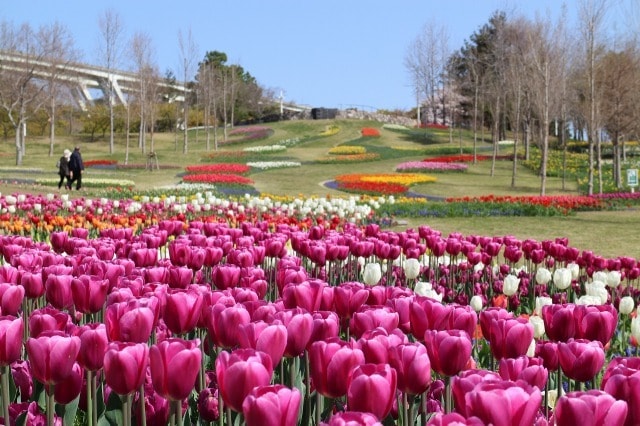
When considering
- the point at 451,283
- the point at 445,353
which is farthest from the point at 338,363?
the point at 451,283

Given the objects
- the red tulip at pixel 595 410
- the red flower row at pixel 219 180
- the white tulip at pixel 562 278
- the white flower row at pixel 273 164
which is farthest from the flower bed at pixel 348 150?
the red tulip at pixel 595 410

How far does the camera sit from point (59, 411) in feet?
6.87

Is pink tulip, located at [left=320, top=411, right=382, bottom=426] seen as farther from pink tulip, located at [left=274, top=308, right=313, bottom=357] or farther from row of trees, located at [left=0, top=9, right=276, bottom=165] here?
row of trees, located at [left=0, top=9, right=276, bottom=165]

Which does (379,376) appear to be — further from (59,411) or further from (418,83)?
(418,83)

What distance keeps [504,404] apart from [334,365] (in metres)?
0.52

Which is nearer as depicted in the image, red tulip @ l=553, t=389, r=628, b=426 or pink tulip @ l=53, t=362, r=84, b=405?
red tulip @ l=553, t=389, r=628, b=426

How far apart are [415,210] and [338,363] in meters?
14.8

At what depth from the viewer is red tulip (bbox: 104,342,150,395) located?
5.34ft

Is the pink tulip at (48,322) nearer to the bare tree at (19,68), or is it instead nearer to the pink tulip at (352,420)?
the pink tulip at (352,420)

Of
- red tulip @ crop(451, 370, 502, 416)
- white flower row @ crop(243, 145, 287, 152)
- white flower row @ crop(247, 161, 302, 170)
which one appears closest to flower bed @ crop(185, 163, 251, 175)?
white flower row @ crop(247, 161, 302, 170)

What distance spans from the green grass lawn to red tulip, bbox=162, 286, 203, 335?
10.1 m

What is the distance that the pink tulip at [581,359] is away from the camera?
191cm

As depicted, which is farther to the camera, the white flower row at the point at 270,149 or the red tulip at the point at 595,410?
the white flower row at the point at 270,149

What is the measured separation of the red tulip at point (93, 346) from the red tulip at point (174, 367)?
32 cm
